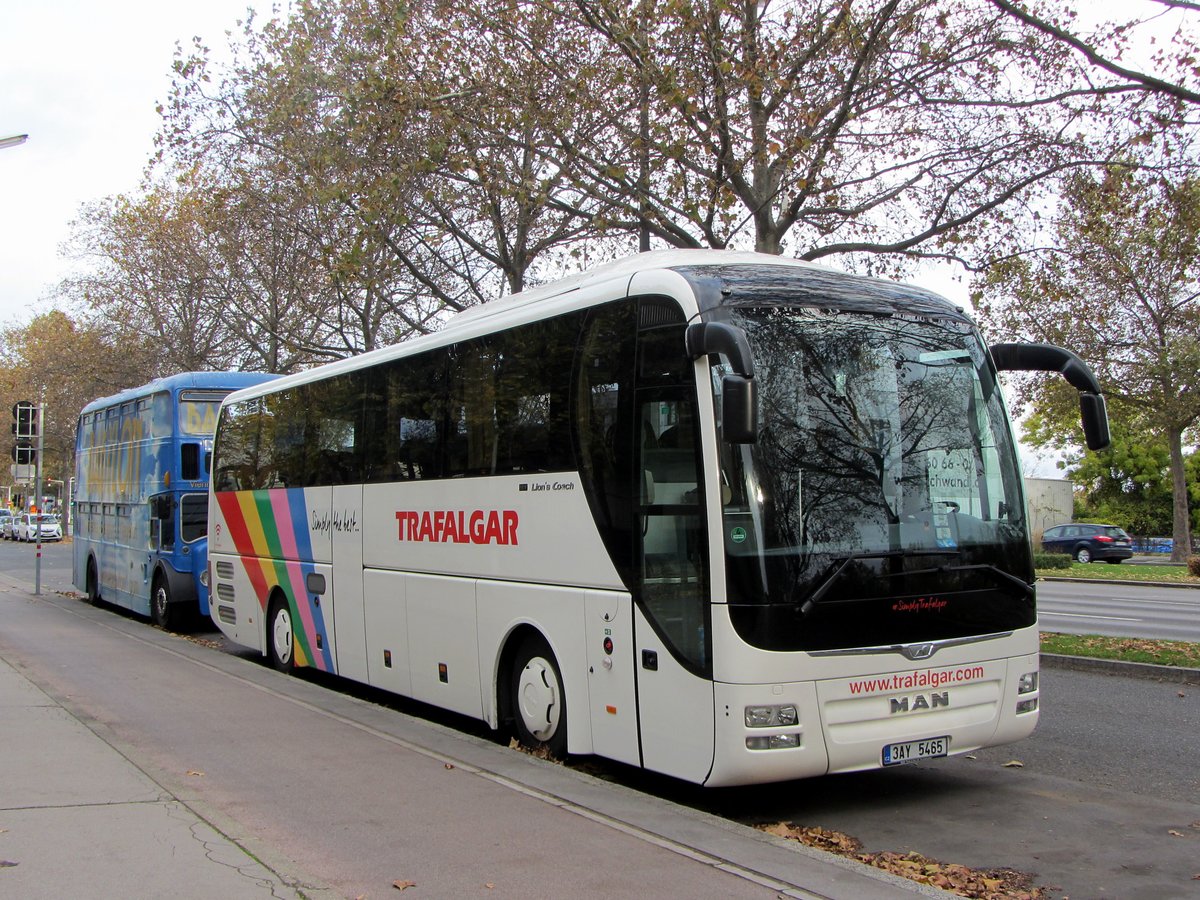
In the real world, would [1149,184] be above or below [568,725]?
above

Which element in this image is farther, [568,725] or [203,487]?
[203,487]

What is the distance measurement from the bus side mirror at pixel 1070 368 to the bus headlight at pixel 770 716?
2.69m

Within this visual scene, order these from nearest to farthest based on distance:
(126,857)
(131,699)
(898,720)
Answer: (126,857) → (898,720) → (131,699)

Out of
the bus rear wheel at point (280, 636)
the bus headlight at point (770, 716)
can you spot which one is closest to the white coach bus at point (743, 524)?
the bus headlight at point (770, 716)

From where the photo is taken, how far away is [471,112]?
1652 cm

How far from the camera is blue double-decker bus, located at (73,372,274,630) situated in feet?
54.9

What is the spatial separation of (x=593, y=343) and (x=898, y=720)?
3.07 m

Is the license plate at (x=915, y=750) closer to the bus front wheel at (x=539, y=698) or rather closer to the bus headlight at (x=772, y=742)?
the bus headlight at (x=772, y=742)

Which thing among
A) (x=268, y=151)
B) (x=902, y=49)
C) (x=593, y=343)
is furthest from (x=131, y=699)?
(x=268, y=151)

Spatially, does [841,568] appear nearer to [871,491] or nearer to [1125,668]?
[871,491]

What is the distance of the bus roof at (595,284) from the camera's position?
7.54 metres

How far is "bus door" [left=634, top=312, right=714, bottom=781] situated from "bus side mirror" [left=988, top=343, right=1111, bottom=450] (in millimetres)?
2341

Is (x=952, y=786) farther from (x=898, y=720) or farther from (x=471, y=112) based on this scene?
(x=471, y=112)

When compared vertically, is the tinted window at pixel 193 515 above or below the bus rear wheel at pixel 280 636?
above
